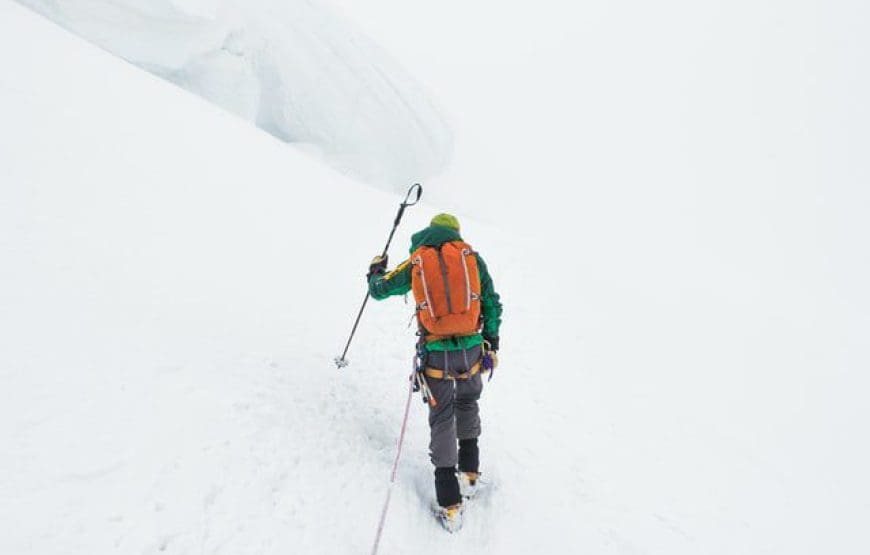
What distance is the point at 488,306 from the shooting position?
4695mm

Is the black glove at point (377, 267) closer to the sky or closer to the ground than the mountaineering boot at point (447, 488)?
closer to the sky

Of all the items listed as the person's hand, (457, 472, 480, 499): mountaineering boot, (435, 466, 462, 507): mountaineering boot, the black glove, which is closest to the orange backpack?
the person's hand

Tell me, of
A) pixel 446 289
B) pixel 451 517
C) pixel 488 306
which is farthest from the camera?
pixel 488 306

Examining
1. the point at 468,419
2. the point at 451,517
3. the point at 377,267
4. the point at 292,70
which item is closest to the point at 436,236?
the point at 377,267

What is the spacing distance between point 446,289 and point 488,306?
2.23 ft

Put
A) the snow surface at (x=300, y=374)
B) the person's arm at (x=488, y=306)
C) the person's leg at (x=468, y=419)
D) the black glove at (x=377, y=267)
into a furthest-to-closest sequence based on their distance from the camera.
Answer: the black glove at (x=377, y=267), the person's arm at (x=488, y=306), the person's leg at (x=468, y=419), the snow surface at (x=300, y=374)

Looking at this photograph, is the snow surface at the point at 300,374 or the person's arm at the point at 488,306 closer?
the snow surface at the point at 300,374

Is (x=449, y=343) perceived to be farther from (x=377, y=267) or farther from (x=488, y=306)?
(x=377, y=267)

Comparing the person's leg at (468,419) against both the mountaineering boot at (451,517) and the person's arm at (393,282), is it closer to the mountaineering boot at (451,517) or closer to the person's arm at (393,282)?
the mountaineering boot at (451,517)

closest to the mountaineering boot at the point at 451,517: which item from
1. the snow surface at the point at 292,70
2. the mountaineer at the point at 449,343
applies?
the mountaineer at the point at 449,343

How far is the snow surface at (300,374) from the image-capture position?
350cm

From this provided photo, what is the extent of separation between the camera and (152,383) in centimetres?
404

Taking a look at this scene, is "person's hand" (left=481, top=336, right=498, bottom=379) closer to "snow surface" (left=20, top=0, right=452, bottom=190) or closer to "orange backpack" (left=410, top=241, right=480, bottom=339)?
"orange backpack" (left=410, top=241, right=480, bottom=339)

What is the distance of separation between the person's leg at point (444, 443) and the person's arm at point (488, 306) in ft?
2.05
